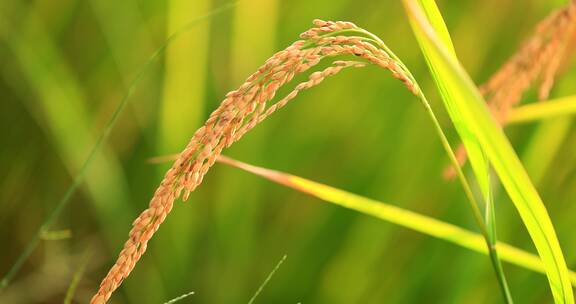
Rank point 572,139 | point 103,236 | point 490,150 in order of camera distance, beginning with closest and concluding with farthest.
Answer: point 490,150
point 572,139
point 103,236

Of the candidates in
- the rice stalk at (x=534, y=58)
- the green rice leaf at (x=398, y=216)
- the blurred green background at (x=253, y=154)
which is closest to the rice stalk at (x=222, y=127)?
the rice stalk at (x=534, y=58)

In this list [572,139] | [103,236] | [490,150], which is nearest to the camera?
[490,150]

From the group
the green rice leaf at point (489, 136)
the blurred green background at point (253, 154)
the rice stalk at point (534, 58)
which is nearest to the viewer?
the green rice leaf at point (489, 136)

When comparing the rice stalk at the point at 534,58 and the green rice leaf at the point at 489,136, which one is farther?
the rice stalk at the point at 534,58

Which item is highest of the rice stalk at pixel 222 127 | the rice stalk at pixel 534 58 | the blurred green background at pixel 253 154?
the rice stalk at pixel 222 127

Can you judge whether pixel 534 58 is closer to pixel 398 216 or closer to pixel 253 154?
pixel 398 216

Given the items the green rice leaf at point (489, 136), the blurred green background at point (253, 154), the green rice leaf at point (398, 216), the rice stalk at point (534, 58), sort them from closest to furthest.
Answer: the green rice leaf at point (489, 136)
the rice stalk at point (534, 58)
the green rice leaf at point (398, 216)
the blurred green background at point (253, 154)

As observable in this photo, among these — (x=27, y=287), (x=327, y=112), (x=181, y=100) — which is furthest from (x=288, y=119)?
(x=27, y=287)

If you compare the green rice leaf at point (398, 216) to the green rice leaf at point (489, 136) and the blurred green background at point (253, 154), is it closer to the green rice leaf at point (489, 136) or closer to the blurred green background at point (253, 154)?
the green rice leaf at point (489, 136)

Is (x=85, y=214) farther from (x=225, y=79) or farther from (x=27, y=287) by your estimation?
(x=225, y=79)
